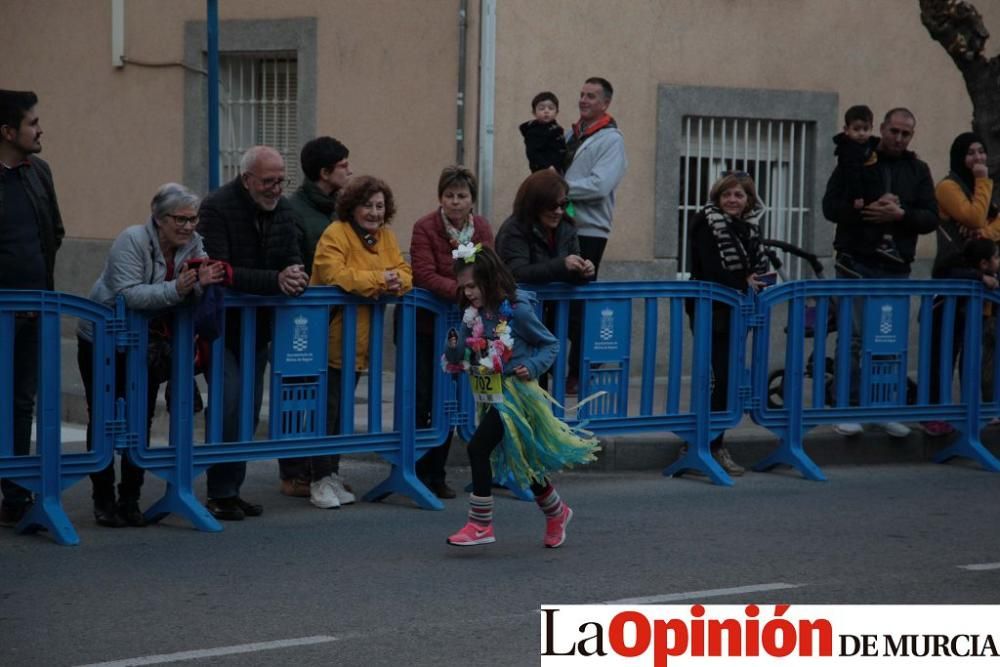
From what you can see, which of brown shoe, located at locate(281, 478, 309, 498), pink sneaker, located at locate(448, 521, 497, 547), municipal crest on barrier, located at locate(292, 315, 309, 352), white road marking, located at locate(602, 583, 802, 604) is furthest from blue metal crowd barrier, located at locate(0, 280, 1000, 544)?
white road marking, located at locate(602, 583, 802, 604)

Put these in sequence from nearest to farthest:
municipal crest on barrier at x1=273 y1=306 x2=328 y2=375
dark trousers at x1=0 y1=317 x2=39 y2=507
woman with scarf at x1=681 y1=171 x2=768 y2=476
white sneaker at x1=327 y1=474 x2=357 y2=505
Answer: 1. dark trousers at x1=0 y1=317 x2=39 y2=507
2. municipal crest on barrier at x1=273 y1=306 x2=328 y2=375
3. white sneaker at x1=327 y1=474 x2=357 y2=505
4. woman with scarf at x1=681 y1=171 x2=768 y2=476

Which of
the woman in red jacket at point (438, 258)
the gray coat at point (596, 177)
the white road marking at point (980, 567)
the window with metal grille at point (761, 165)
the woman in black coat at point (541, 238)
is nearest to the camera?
the white road marking at point (980, 567)

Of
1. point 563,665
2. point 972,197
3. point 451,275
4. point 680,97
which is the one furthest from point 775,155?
point 563,665

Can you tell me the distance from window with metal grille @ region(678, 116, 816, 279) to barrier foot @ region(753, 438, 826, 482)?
4.65 m

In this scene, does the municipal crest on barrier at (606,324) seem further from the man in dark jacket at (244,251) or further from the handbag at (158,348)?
the handbag at (158,348)

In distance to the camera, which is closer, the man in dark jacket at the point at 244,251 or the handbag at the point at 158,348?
the handbag at the point at 158,348

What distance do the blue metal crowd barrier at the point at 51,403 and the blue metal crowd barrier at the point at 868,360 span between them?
421 centimetres

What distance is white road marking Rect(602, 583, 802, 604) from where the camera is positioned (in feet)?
25.1

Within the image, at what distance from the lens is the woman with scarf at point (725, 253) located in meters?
11.4

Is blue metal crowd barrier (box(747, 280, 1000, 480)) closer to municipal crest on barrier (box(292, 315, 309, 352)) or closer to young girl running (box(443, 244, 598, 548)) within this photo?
young girl running (box(443, 244, 598, 548))

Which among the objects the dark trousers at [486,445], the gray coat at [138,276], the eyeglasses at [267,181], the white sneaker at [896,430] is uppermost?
the eyeglasses at [267,181]

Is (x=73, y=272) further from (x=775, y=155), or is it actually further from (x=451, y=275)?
(x=451, y=275)

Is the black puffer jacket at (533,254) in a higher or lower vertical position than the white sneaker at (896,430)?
higher

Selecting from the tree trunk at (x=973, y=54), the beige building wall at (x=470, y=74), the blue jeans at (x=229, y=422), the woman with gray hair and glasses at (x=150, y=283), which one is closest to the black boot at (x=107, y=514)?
the woman with gray hair and glasses at (x=150, y=283)
